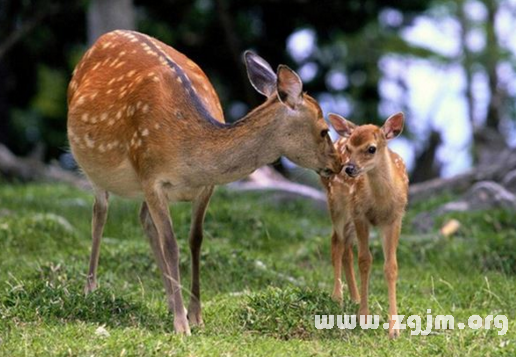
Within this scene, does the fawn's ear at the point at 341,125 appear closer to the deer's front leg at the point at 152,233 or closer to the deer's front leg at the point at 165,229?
the deer's front leg at the point at 165,229

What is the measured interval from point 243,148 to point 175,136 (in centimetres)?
46

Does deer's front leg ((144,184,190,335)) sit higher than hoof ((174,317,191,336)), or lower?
higher

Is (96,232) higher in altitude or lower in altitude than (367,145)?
lower

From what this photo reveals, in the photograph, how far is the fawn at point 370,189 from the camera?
313 inches

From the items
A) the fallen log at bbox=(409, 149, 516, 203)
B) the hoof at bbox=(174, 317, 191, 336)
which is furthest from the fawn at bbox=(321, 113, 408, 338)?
the fallen log at bbox=(409, 149, 516, 203)

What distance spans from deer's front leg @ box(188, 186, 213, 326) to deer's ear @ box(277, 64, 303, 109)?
0.92 metres

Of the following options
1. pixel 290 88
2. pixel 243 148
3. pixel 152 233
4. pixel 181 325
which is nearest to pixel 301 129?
pixel 290 88

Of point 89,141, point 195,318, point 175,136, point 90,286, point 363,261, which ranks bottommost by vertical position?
point 90,286

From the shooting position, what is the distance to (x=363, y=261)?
8078 millimetres

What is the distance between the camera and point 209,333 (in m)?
7.64

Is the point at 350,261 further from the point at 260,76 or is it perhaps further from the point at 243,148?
the point at 260,76

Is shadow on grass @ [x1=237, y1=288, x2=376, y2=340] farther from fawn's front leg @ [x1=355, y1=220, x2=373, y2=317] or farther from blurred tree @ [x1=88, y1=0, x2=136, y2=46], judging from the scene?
blurred tree @ [x1=88, y1=0, x2=136, y2=46]

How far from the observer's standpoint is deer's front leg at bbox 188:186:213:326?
321 inches

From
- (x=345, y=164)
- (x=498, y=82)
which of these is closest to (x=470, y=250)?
(x=345, y=164)
